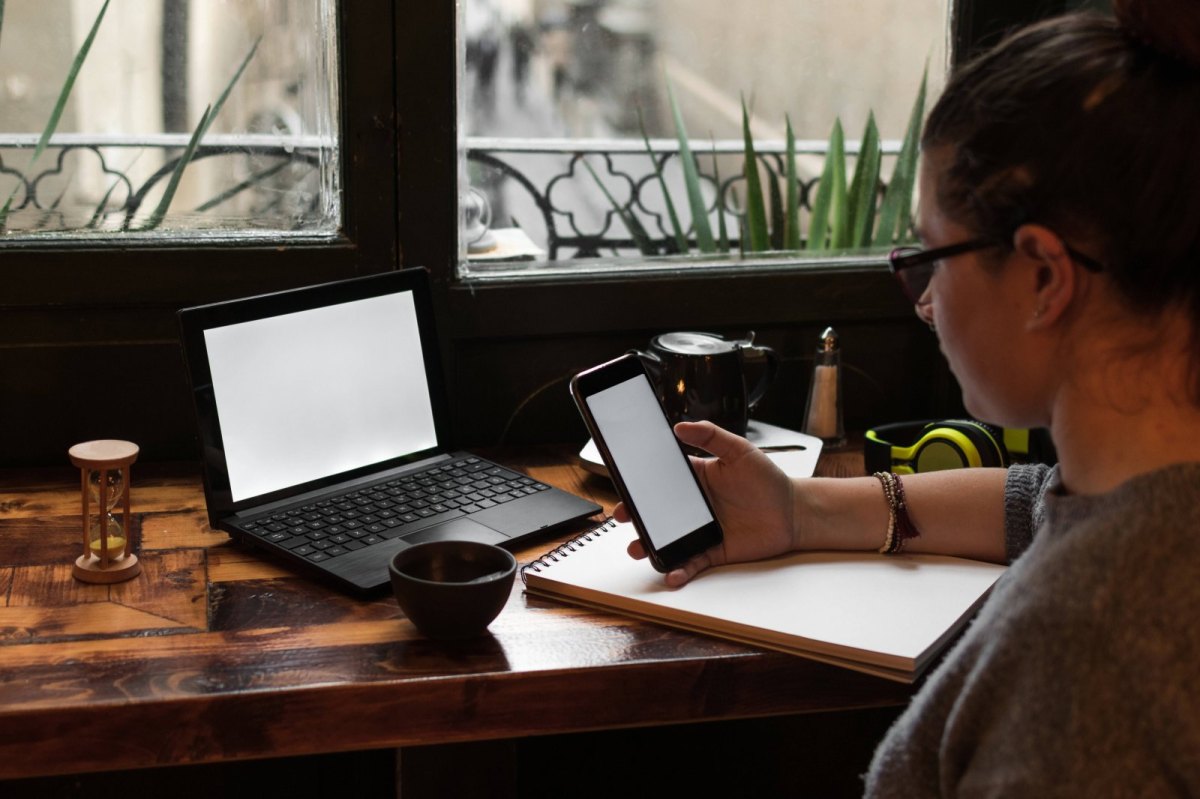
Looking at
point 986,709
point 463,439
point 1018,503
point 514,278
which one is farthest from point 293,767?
point 986,709

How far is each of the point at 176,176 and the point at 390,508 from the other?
0.50 meters

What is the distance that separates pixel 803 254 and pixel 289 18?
74 cm

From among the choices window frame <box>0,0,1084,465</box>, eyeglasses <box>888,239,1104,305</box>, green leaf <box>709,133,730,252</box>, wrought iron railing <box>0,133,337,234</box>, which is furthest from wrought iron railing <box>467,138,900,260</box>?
eyeglasses <box>888,239,1104,305</box>

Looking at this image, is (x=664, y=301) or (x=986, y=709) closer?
(x=986, y=709)

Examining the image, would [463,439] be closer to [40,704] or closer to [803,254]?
[803,254]

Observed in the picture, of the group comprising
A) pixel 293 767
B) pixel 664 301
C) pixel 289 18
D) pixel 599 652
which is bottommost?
pixel 293 767

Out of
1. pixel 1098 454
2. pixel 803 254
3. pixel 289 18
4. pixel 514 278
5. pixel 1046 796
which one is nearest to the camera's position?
pixel 1046 796

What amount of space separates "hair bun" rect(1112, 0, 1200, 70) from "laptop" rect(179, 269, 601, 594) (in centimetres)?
72

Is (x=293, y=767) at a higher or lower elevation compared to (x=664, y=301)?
lower

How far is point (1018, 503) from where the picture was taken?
120cm

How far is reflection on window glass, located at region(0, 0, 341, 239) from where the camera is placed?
1.40 meters

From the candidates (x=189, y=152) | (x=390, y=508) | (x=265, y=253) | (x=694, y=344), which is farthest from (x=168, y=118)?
(x=694, y=344)

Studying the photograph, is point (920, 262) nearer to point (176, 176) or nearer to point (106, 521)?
point (106, 521)

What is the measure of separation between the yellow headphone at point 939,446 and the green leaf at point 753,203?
0.37 metres
